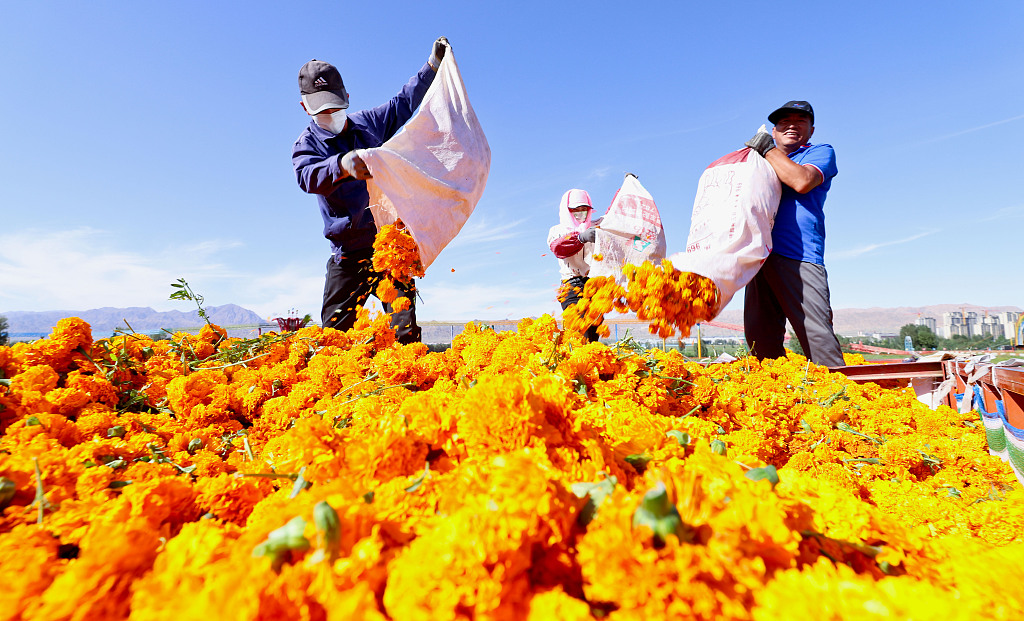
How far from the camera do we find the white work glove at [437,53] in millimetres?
4410

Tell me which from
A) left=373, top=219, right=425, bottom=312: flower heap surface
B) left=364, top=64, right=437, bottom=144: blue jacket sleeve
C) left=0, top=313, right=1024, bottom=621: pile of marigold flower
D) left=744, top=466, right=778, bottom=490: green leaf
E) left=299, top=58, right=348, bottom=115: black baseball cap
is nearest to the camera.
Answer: left=0, top=313, right=1024, bottom=621: pile of marigold flower

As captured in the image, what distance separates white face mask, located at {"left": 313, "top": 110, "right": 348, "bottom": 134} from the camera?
4332mm

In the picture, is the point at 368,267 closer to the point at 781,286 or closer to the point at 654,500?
the point at 781,286

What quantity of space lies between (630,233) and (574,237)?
2693 millimetres

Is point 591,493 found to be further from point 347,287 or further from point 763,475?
point 347,287

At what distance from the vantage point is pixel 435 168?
3.99m

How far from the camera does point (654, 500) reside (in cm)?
60

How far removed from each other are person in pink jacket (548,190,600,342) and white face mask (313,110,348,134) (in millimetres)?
4206

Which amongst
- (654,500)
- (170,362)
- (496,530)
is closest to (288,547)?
(496,530)

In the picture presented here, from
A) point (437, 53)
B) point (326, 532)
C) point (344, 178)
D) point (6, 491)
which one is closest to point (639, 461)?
point (326, 532)

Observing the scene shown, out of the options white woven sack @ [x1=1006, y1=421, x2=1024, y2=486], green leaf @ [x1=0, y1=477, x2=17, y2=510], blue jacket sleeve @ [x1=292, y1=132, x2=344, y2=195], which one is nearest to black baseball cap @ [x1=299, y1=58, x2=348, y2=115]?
blue jacket sleeve @ [x1=292, y1=132, x2=344, y2=195]

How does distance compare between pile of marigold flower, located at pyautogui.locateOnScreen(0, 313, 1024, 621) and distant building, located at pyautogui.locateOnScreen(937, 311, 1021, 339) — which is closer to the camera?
pile of marigold flower, located at pyautogui.locateOnScreen(0, 313, 1024, 621)

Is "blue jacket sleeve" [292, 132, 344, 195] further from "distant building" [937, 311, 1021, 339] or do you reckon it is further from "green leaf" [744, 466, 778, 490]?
"distant building" [937, 311, 1021, 339]

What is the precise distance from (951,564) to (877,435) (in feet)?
6.16
